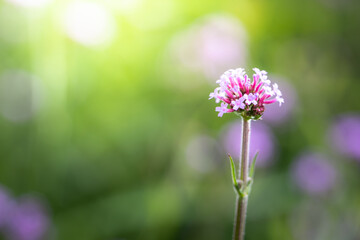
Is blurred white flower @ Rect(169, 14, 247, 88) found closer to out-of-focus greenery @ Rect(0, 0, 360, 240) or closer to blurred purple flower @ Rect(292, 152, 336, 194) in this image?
out-of-focus greenery @ Rect(0, 0, 360, 240)

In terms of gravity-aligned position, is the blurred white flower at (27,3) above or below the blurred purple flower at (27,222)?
above

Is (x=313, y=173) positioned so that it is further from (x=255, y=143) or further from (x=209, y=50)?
(x=209, y=50)

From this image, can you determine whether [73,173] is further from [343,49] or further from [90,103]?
[343,49]

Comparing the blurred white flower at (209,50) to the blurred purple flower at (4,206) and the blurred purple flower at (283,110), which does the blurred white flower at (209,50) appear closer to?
the blurred purple flower at (283,110)

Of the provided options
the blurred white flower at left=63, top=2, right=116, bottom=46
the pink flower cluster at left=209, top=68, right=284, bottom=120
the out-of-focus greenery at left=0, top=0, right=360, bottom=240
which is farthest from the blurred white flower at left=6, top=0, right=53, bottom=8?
the pink flower cluster at left=209, top=68, right=284, bottom=120

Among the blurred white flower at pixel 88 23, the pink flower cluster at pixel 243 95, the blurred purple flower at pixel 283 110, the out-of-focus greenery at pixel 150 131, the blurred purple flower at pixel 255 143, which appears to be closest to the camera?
the pink flower cluster at pixel 243 95

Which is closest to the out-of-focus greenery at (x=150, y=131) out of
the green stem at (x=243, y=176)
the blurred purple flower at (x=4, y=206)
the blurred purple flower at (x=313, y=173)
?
the blurred purple flower at (x=313, y=173)

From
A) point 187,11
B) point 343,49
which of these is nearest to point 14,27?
point 187,11
